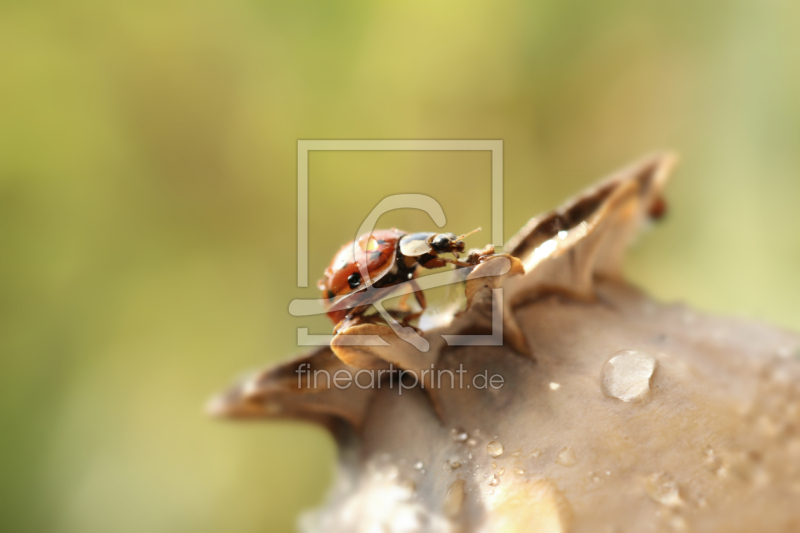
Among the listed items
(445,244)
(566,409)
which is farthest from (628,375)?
(445,244)

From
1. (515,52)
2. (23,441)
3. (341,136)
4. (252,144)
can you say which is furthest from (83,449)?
(515,52)

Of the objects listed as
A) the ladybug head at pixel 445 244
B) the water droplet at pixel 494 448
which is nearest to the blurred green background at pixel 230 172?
the ladybug head at pixel 445 244

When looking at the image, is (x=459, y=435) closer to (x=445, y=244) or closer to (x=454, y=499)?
(x=454, y=499)

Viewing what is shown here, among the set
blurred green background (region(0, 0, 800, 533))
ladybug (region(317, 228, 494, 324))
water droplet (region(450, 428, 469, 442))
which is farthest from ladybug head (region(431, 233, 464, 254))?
blurred green background (region(0, 0, 800, 533))

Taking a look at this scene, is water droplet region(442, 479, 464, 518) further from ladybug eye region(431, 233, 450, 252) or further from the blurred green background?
the blurred green background

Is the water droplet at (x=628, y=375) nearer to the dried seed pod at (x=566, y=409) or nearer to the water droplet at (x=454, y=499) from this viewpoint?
the dried seed pod at (x=566, y=409)

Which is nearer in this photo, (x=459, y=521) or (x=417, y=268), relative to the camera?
(x=459, y=521)

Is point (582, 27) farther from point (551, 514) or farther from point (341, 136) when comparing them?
point (551, 514)
